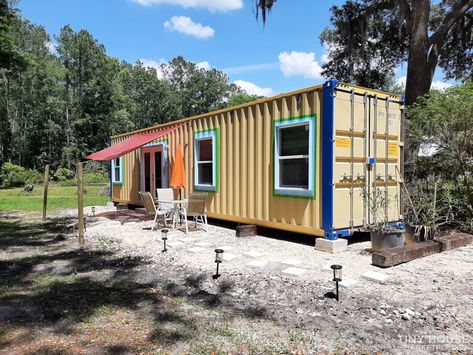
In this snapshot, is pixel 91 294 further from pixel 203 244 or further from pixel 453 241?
pixel 453 241

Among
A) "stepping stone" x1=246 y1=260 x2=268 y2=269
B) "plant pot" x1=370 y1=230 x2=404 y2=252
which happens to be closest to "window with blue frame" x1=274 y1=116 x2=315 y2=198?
"plant pot" x1=370 y1=230 x2=404 y2=252

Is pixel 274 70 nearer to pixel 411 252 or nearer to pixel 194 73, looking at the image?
pixel 411 252

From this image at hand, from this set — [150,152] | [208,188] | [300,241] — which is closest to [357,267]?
[300,241]

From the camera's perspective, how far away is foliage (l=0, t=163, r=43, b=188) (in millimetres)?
26297

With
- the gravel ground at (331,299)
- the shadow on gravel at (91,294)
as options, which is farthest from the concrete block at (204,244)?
the shadow on gravel at (91,294)

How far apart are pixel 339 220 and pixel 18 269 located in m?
4.88

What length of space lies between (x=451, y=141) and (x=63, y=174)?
2780 centimetres

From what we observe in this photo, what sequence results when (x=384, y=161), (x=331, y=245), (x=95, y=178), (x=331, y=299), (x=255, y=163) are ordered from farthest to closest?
(x=95, y=178) < (x=255, y=163) < (x=384, y=161) < (x=331, y=245) < (x=331, y=299)

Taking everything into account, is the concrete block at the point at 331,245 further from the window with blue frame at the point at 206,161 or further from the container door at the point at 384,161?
the window with blue frame at the point at 206,161

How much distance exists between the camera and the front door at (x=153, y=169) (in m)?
A: 10.6

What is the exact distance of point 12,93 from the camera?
31.0 m

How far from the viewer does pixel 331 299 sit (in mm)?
3693

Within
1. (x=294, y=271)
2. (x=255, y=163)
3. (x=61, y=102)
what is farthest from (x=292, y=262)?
(x=61, y=102)

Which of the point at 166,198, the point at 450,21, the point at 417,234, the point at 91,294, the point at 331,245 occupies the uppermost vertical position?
the point at 450,21
